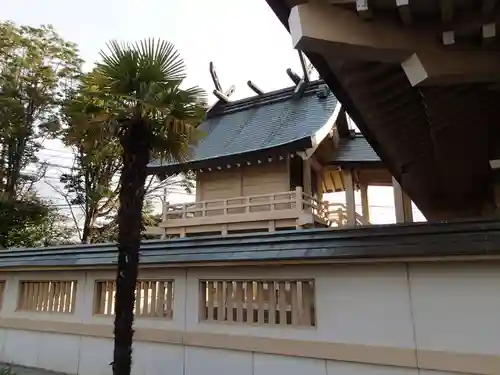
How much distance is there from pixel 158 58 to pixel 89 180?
47.6 ft

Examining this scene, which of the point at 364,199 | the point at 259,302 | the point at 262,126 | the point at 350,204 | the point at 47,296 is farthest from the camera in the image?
the point at 364,199

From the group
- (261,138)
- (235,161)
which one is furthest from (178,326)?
(261,138)

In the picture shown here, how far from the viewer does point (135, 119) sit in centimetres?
389

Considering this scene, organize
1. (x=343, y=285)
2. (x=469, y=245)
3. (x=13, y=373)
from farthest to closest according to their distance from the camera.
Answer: (x=13, y=373)
(x=343, y=285)
(x=469, y=245)

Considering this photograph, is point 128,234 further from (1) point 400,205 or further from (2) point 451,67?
(1) point 400,205

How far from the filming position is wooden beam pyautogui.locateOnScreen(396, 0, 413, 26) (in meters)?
2.40

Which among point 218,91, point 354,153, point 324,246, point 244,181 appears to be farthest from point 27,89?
point 324,246

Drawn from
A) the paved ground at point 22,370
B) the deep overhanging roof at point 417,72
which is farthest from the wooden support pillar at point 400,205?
the paved ground at point 22,370

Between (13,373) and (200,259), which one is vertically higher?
(200,259)

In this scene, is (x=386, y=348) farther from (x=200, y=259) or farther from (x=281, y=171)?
(x=281, y=171)

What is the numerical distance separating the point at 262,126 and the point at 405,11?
10924mm

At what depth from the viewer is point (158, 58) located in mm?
4105

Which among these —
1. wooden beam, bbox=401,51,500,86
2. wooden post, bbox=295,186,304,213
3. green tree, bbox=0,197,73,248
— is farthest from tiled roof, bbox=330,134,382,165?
green tree, bbox=0,197,73,248

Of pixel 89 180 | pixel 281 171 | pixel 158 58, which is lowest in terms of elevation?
pixel 158 58
